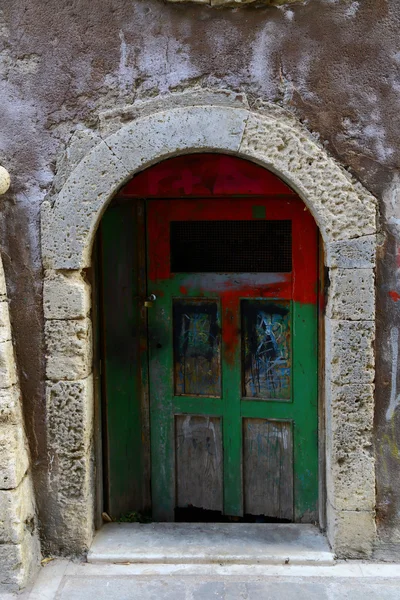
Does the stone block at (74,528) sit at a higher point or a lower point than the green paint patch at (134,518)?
higher

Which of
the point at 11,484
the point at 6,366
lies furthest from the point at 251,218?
the point at 11,484

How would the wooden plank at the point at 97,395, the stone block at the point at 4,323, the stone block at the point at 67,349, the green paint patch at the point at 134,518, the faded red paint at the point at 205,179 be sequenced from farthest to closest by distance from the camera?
the green paint patch at the point at 134,518 → the wooden plank at the point at 97,395 → the faded red paint at the point at 205,179 → the stone block at the point at 67,349 → the stone block at the point at 4,323

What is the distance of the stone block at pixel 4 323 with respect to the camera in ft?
11.5

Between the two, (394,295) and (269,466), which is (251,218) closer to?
(394,295)

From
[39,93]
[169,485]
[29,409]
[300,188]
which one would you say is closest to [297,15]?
[300,188]

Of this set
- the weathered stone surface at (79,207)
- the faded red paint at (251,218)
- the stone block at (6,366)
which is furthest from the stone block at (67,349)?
the faded red paint at (251,218)

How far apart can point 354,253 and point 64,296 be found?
1.62 m

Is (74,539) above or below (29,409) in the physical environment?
below

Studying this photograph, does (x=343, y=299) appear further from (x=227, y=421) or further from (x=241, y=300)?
(x=227, y=421)

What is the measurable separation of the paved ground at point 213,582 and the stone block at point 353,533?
69 millimetres

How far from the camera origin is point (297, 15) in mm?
3422

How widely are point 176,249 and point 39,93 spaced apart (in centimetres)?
124

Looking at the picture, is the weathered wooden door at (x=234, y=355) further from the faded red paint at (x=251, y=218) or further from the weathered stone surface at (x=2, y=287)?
the weathered stone surface at (x=2, y=287)

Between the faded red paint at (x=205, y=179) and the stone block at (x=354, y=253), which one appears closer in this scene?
the stone block at (x=354, y=253)
